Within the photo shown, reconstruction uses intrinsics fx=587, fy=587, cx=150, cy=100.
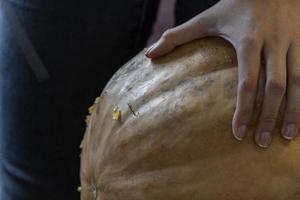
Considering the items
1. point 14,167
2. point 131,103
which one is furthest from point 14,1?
point 131,103

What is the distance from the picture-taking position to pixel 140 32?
1.15 metres

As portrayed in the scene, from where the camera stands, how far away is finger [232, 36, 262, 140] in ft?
2.36

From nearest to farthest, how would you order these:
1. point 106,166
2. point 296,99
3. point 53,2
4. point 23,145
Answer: point 296,99
point 106,166
point 53,2
point 23,145

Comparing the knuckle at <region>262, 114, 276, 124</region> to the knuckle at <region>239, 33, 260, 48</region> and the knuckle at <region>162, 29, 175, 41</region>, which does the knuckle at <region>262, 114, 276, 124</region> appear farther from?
the knuckle at <region>162, 29, 175, 41</region>

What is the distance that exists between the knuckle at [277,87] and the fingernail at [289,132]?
42mm

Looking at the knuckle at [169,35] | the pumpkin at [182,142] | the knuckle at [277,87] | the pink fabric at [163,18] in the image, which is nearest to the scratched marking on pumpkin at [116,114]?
the pumpkin at [182,142]

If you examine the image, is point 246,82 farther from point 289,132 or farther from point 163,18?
point 163,18

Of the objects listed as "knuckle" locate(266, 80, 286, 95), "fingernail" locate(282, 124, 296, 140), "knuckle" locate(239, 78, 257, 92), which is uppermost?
"knuckle" locate(239, 78, 257, 92)

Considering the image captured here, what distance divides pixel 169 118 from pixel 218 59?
109mm

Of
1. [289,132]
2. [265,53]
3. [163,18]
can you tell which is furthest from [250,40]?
[163,18]

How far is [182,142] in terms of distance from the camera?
751 mm

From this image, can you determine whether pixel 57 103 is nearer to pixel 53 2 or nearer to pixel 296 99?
pixel 53 2

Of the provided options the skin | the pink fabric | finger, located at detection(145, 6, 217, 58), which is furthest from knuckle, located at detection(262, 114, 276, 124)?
the pink fabric

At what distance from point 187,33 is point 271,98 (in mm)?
174
